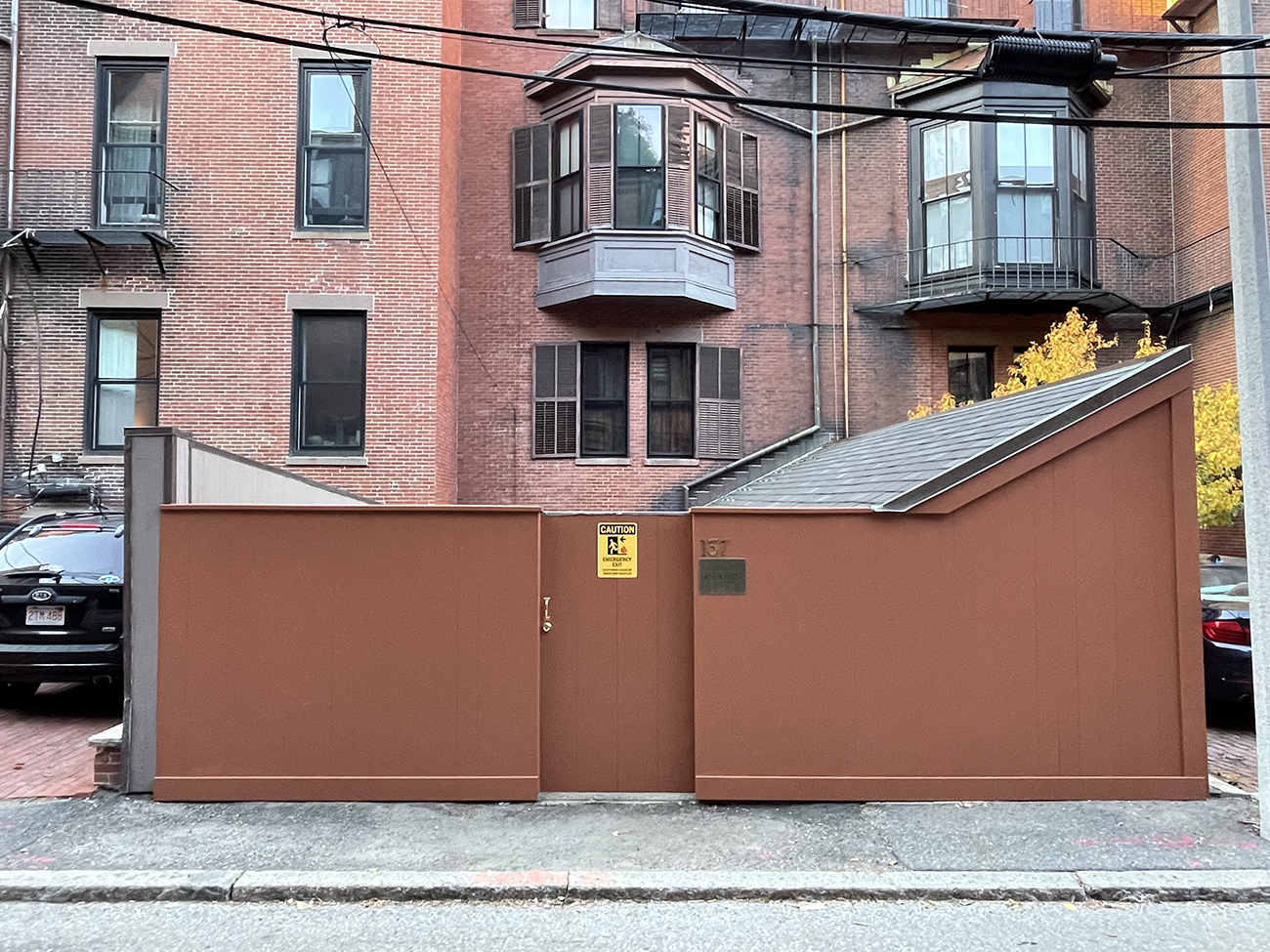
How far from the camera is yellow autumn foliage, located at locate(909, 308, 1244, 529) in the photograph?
45.6ft

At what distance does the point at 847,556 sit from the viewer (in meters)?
6.57

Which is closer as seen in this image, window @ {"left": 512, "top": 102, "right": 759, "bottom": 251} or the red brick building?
the red brick building

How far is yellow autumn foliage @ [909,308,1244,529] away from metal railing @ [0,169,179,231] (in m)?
13.5

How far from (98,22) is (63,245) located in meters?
3.88

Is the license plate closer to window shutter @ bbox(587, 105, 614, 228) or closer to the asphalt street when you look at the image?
the asphalt street

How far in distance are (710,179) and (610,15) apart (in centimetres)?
404

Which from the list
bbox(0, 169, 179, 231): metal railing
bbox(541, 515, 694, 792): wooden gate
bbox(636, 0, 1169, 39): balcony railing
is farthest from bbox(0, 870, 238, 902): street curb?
bbox(636, 0, 1169, 39): balcony railing

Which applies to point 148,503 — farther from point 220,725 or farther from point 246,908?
point 246,908

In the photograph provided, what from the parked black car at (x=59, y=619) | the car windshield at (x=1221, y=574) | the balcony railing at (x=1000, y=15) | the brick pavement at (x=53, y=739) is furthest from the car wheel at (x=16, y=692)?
the balcony railing at (x=1000, y=15)

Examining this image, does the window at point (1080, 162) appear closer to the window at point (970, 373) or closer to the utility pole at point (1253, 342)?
the window at point (970, 373)

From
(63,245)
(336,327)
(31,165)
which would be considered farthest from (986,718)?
(31,165)

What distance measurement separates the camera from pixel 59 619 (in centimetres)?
858

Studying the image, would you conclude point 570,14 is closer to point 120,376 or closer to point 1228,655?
point 120,376

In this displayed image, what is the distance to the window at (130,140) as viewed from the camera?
1504 cm
